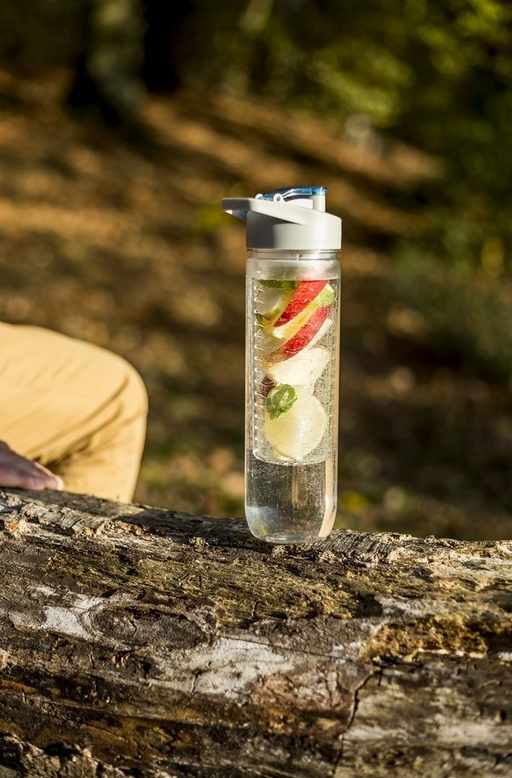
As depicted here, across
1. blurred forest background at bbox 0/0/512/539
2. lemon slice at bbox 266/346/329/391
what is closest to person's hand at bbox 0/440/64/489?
lemon slice at bbox 266/346/329/391

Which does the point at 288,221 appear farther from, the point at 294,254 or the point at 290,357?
the point at 290,357

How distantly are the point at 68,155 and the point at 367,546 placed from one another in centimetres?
1047

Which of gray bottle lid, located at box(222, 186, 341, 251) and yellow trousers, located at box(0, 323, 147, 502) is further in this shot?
yellow trousers, located at box(0, 323, 147, 502)

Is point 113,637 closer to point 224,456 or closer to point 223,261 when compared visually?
point 224,456

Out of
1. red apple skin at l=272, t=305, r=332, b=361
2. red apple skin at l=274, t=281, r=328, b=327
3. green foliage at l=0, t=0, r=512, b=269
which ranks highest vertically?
green foliage at l=0, t=0, r=512, b=269

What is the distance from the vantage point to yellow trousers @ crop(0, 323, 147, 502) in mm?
2730

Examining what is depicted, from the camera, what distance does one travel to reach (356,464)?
19.9ft

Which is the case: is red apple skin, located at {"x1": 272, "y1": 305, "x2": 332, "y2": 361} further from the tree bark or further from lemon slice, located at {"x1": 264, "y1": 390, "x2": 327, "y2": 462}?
the tree bark

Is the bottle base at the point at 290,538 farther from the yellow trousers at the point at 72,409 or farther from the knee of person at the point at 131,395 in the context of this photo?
the knee of person at the point at 131,395

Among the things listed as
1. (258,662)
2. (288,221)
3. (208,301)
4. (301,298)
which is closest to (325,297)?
(301,298)

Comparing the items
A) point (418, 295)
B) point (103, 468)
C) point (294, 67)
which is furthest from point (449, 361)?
point (294, 67)

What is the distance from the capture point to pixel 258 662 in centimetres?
156

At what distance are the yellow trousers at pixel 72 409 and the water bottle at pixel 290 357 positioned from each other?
859 millimetres

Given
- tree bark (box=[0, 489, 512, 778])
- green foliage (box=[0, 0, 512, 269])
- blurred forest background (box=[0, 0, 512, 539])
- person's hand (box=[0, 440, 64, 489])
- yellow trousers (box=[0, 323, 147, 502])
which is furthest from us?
green foliage (box=[0, 0, 512, 269])
